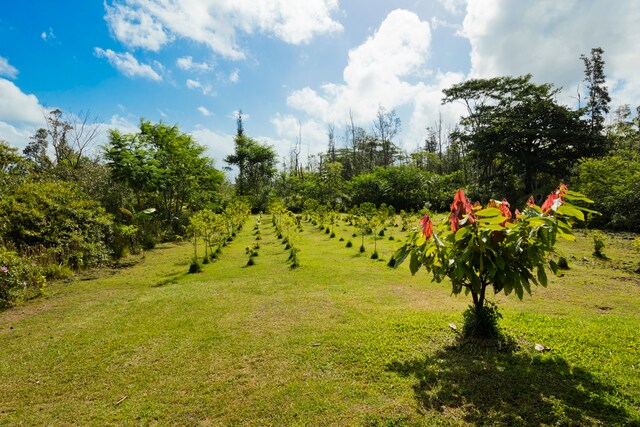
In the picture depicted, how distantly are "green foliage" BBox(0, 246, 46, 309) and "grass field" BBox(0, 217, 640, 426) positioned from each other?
1.15 ft

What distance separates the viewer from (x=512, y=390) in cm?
272

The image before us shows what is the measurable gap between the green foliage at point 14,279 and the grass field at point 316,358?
13.7 inches

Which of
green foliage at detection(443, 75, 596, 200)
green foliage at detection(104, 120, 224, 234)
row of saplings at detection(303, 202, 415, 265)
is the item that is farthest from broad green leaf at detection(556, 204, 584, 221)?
green foliage at detection(443, 75, 596, 200)

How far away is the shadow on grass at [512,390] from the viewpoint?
7.88 ft

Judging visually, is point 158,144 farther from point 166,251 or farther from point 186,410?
point 186,410

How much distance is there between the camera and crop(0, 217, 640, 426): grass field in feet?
8.70

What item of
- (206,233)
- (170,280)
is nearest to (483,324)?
(170,280)

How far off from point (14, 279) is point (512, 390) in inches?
302

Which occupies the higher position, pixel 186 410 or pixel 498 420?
pixel 498 420

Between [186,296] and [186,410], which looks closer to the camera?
[186,410]

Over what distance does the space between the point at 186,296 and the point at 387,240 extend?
26.9ft

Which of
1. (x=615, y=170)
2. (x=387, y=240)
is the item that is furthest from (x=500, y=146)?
(x=387, y=240)

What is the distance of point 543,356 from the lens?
323cm

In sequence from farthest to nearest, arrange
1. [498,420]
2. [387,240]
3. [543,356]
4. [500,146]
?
[500,146], [387,240], [543,356], [498,420]
